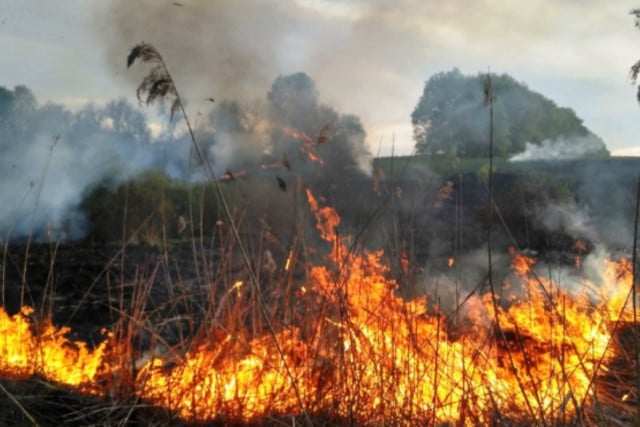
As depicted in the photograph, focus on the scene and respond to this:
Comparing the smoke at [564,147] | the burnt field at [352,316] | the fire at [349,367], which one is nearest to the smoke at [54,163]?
the burnt field at [352,316]

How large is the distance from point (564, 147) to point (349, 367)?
22.9m

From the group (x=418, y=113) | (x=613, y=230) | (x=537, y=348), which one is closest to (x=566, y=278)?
(x=537, y=348)

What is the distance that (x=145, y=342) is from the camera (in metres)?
5.56

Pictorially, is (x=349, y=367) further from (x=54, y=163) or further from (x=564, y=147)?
(x=564, y=147)

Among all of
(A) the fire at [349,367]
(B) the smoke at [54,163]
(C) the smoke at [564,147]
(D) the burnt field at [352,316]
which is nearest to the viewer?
(A) the fire at [349,367]

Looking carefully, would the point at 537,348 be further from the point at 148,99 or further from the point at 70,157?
the point at 70,157

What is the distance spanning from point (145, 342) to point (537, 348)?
3.54m

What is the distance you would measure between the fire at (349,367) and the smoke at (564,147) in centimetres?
1717

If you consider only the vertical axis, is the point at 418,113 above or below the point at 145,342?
above

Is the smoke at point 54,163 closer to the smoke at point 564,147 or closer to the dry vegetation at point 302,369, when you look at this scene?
the dry vegetation at point 302,369

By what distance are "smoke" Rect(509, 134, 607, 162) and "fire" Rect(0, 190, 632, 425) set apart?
17172 mm

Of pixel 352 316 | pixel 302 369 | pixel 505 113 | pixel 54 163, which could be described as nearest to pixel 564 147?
pixel 505 113

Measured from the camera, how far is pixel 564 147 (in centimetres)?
2319

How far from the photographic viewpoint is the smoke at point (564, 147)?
20031 millimetres
